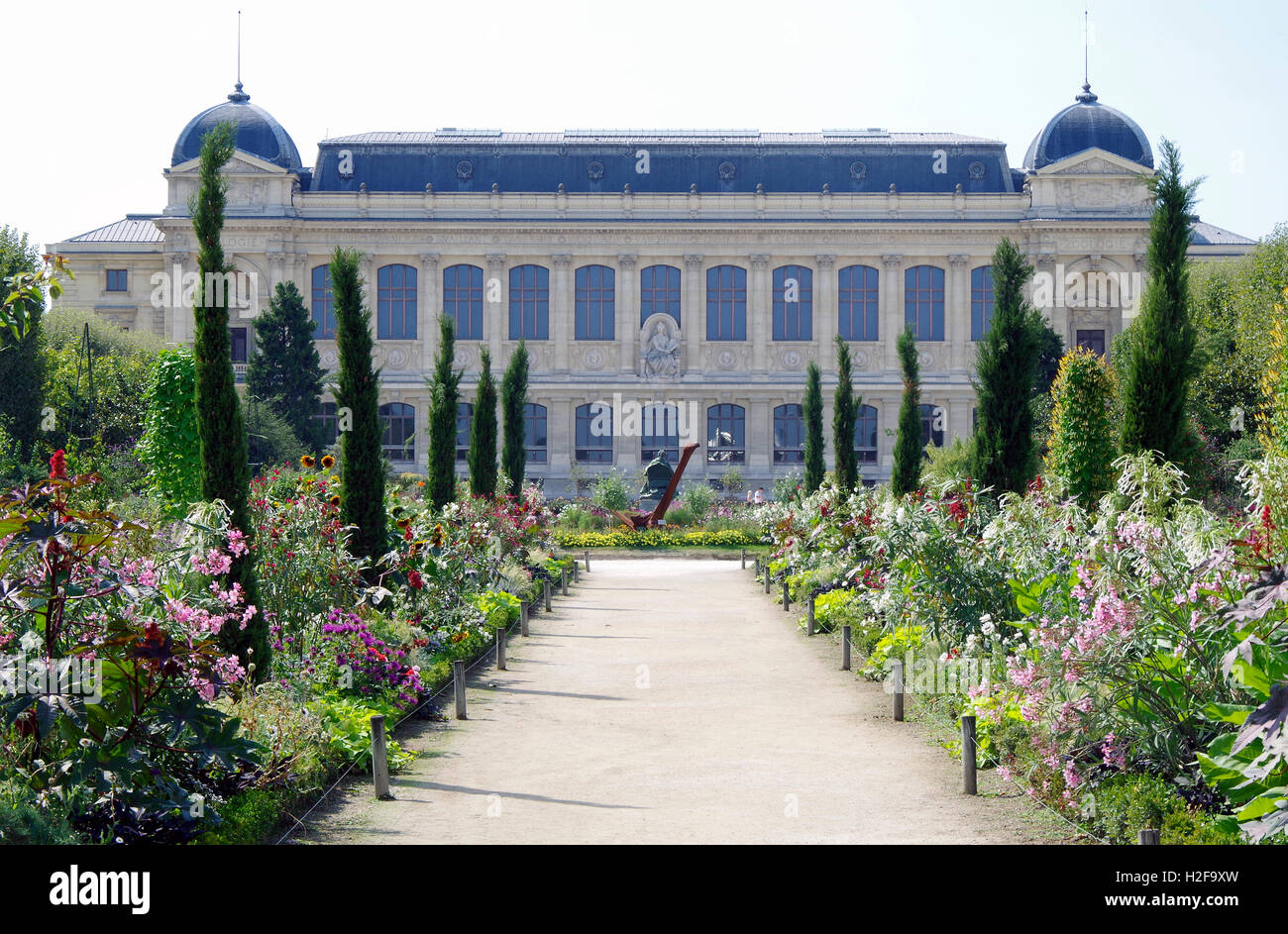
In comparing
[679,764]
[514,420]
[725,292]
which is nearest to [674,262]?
[725,292]

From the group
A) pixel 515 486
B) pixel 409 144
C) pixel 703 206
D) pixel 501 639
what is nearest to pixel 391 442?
pixel 409 144

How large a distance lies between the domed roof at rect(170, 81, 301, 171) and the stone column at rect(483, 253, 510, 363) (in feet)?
34.0

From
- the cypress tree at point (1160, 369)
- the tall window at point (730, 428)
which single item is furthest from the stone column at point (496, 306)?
the cypress tree at point (1160, 369)

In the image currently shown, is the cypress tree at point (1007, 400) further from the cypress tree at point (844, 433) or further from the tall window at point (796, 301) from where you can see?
the tall window at point (796, 301)

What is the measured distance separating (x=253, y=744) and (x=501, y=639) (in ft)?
30.6

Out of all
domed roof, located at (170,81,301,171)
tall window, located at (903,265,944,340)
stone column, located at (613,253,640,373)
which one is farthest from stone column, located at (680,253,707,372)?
domed roof, located at (170,81,301,171)

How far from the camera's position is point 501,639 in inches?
682

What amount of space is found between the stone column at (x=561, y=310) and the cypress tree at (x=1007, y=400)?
41.3 metres

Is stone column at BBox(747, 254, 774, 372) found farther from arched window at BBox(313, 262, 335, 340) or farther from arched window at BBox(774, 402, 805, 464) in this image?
arched window at BBox(313, 262, 335, 340)

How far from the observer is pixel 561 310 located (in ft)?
205

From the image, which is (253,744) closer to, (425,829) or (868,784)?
(425,829)

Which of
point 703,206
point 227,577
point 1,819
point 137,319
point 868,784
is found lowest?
point 868,784

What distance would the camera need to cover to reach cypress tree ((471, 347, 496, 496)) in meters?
29.7

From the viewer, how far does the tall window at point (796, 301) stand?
204ft
